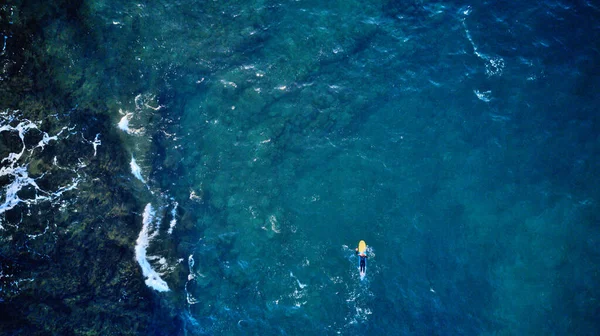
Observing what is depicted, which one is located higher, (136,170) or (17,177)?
(17,177)

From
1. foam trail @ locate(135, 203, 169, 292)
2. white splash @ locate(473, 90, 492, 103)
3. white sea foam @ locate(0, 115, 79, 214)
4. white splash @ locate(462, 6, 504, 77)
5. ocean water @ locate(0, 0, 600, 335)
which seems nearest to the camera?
white sea foam @ locate(0, 115, 79, 214)

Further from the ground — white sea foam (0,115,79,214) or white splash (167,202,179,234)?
white sea foam (0,115,79,214)

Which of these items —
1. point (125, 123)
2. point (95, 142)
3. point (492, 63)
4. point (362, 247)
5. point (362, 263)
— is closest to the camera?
point (362, 247)

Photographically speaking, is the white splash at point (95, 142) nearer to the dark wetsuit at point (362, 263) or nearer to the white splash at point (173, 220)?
the white splash at point (173, 220)

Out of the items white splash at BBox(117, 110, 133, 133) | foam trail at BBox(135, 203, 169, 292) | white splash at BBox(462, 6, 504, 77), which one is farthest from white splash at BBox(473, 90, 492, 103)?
foam trail at BBox(135, 203, 169, 292)

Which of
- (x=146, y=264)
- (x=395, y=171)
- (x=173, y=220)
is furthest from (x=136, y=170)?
(x=395, y=171)

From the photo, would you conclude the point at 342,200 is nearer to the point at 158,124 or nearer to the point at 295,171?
the point at 295,171

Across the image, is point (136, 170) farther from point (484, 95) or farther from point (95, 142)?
point (484, 95)

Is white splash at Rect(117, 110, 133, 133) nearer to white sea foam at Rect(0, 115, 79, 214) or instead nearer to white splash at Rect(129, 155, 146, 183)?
white splash at Rect(129, 155, 146, 183)

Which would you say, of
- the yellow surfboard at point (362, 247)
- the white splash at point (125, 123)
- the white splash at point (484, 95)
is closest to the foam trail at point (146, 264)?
the white splash at point (125, 123)
